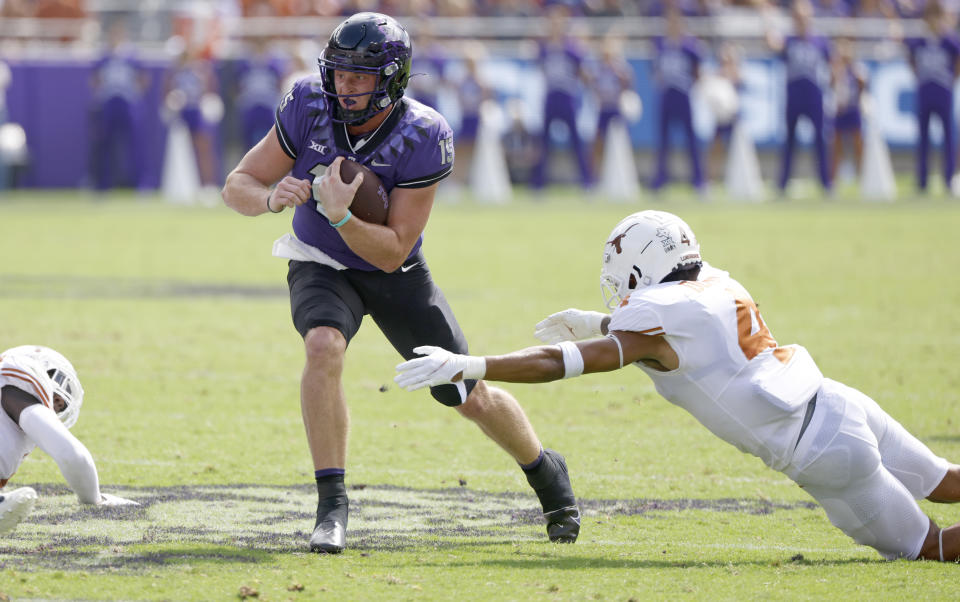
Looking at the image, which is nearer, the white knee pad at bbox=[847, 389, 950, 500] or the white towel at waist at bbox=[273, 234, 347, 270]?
the white knee pad at bbox=[847, 389, 950, 500]

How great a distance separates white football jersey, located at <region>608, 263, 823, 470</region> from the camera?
4219 mm

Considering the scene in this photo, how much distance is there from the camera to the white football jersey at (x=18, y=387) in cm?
456

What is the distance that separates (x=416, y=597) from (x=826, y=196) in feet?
50.7

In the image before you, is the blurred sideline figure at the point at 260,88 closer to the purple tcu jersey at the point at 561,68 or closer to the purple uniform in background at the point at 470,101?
the purple uniform in background at the point at 470,101

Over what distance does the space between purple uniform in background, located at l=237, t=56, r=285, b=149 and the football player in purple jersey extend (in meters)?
14.0

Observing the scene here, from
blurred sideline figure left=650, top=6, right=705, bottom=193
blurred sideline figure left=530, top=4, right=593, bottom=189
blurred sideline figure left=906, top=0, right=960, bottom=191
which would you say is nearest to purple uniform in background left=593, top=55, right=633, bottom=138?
blurred sideline figure left=530, top=4, right=593, bottom=189

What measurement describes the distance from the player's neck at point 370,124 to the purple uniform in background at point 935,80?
1440 cm

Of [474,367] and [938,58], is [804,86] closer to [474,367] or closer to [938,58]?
[938,58]

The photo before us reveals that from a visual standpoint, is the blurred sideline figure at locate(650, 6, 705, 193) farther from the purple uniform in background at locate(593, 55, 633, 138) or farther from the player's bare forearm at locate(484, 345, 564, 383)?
the player's bare forearm at locate(484, 345, 564, 383)

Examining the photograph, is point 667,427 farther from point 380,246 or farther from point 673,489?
point 380,246

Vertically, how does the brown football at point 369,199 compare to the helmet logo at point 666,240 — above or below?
above

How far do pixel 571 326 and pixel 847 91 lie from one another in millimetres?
14814

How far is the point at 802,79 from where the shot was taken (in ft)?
58.5

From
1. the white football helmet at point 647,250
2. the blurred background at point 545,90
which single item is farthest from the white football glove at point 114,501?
the blurred background at point 545,90
